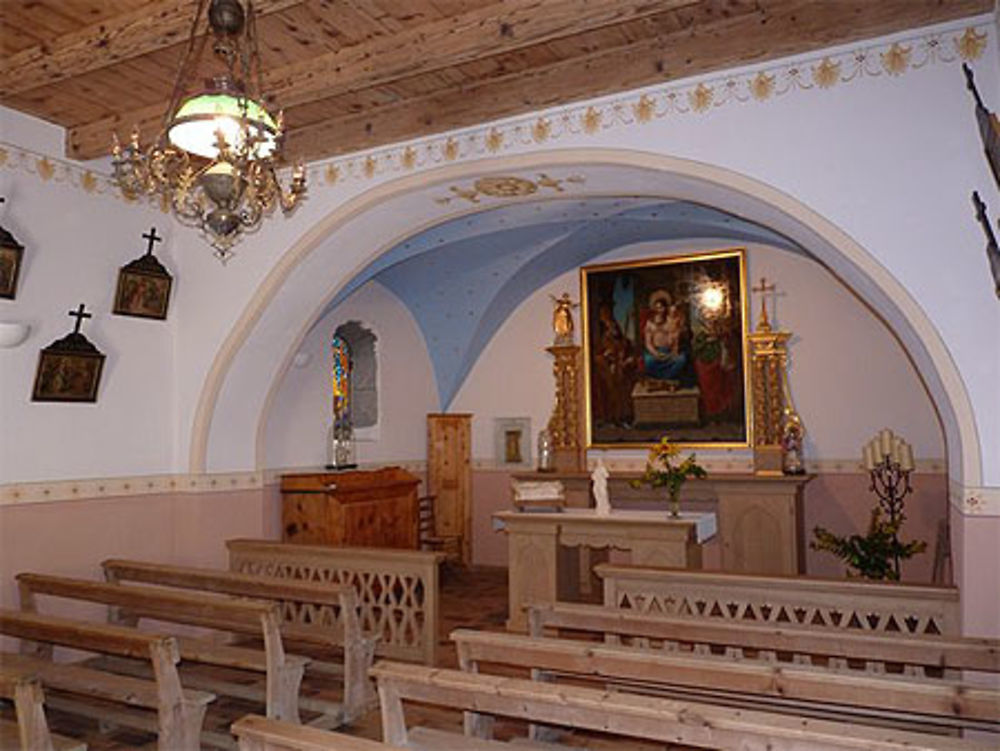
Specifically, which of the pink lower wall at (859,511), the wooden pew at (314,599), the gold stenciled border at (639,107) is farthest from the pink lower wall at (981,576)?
the pink lower wall at (859,511)

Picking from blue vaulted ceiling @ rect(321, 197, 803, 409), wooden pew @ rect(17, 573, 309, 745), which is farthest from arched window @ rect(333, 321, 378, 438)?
wooden pew @ rect(17, 573, 309, 745)

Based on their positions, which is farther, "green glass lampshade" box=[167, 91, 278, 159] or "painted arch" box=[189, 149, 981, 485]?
"painted arch" box=[189, 149, 981, 485]

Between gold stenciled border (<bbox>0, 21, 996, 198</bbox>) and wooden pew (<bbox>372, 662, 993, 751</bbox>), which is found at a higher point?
gold stenciled border (<bbox>0, 21, 996, 198</bbox>)

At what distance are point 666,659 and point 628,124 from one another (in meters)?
3.08

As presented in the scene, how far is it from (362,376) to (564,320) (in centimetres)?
235

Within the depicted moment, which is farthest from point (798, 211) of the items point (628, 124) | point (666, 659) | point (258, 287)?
point (258, 287)

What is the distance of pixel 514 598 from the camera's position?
22.2 ft

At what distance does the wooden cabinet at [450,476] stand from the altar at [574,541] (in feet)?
9.80

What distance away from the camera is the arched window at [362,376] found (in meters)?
9.41

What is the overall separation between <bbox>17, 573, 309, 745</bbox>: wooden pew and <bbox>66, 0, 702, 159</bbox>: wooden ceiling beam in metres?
2.60

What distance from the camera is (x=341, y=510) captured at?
748 centimetres

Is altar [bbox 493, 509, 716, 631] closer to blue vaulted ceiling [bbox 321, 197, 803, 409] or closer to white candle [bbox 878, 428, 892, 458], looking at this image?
white candle [bbox 878, 428, 892, 458]

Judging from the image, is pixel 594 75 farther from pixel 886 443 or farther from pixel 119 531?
pixel 119 531

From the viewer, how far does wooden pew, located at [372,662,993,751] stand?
227 centimetres
